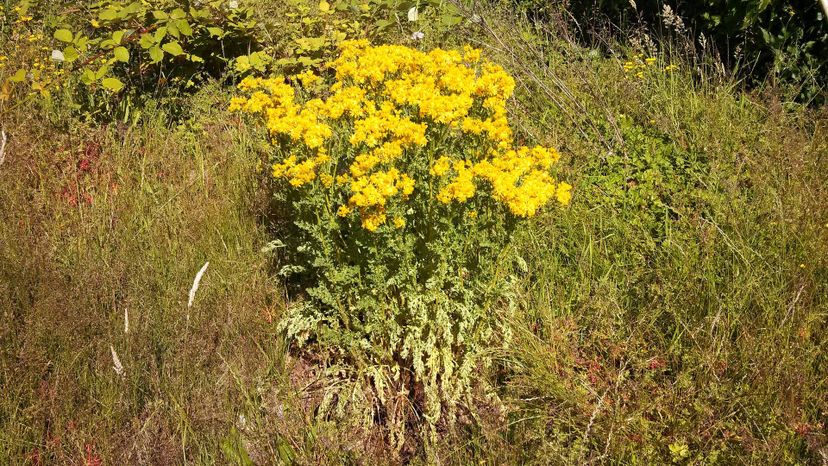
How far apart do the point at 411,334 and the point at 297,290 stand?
2.74 feet

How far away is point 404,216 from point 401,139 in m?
0.28

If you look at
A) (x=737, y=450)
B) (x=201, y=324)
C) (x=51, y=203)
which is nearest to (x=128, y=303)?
(x=201, y=324)

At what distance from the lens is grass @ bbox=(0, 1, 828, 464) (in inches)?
97.9

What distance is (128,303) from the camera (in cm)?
299

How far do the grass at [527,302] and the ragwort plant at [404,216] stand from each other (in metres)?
0.17

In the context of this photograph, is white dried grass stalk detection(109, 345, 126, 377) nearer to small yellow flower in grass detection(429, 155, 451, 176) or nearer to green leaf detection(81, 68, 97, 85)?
small yellow flower in grass detection(429, 155, 451, 176)

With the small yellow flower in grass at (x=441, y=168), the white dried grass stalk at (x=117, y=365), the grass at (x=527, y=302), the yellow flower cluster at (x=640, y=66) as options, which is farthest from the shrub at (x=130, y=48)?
the yellow flower cluster at (x=640, y=66)

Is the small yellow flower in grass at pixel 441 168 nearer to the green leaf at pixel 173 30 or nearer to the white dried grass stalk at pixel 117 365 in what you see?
the white dried grass stalk at pixel 117 365

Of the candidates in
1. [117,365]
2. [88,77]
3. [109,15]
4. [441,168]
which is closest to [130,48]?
[109,15]

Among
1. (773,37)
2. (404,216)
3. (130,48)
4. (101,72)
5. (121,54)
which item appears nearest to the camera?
(404,216)

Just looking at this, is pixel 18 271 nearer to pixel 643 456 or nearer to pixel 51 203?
pixel 51 203

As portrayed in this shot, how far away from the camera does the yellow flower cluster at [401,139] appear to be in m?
2.46

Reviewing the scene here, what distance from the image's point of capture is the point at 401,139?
2543 millimetres

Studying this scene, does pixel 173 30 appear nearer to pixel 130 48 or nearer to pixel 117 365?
pixel 130 48
